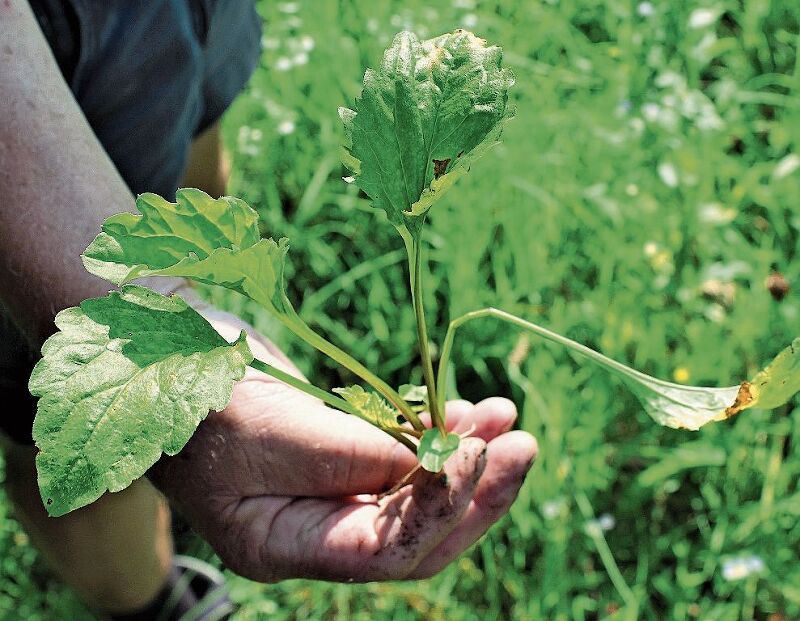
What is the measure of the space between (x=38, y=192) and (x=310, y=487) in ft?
1.39

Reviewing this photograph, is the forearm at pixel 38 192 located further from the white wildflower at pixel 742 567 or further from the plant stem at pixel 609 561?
the white wildflower at pixel 742 567

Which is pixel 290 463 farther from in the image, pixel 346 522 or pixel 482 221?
pixel 482 221

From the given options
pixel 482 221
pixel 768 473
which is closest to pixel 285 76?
pixel 482 221

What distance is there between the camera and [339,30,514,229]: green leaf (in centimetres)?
85

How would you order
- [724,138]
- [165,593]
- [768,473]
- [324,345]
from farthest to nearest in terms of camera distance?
[724,138]
[165,593]
[768,473]
[324,345]

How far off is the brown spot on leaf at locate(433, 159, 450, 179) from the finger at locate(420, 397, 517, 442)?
1.17 ft

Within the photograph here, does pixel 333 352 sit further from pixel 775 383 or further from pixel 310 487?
pixel 775 383

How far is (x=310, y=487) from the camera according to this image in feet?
3.45

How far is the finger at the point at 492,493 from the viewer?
1.06 m

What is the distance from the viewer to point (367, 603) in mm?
1781

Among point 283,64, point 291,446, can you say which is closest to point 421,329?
point 291,446

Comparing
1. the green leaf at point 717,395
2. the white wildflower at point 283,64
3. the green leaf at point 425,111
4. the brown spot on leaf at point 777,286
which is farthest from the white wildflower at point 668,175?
the green leaf at point 425,111

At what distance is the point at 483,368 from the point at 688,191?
0.60m

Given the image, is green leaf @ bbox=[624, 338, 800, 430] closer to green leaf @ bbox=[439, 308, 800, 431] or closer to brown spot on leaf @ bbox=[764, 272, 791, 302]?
green leaf @ bbox=[439, 308, 800, 431]
